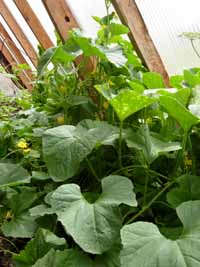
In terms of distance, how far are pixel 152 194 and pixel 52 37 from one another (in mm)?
1894

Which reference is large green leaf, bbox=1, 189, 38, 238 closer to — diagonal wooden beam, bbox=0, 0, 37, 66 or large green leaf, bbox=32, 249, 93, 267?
large green leaf, bbox=32, 249, 93, 267

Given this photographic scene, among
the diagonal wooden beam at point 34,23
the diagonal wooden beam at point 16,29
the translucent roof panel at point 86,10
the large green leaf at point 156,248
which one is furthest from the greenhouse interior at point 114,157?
the diagonal wooden beam at point 16,29

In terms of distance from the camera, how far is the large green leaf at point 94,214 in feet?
1.71

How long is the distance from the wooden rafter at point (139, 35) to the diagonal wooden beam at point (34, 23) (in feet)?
3.48

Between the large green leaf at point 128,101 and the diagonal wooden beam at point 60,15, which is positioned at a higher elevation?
the diagonal wooden beam at point 60,15

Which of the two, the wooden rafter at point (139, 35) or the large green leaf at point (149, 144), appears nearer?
the large green leaf at point (149, 144)

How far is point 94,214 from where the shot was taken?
56 cm

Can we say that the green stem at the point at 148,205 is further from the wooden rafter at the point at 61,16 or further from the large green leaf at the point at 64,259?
the wooden rafter at the point at 61,16

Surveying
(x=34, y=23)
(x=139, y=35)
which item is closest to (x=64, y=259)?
(x=139, y=35)

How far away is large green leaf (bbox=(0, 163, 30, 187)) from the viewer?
768mm

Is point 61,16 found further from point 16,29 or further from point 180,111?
point 16,29

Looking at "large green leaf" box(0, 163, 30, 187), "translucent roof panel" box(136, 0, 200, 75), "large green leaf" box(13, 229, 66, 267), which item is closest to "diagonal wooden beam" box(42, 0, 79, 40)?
"translucent roof panel" box(136, 0, 200, 75)

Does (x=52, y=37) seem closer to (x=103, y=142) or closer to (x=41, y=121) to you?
(x=41, y=121)

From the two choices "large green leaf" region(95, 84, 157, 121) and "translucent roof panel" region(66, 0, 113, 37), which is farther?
"translucent roof panel" region(66, 0, 113, 37)
